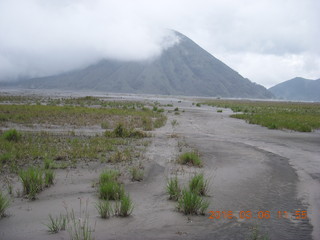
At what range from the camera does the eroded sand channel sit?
19.4 feet

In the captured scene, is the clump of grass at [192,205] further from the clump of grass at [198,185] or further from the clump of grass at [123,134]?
the clump of grass at [123,134]

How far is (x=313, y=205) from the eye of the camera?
302 inches

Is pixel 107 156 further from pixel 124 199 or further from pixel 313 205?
pixel 313 205

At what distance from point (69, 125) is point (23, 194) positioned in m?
15.5

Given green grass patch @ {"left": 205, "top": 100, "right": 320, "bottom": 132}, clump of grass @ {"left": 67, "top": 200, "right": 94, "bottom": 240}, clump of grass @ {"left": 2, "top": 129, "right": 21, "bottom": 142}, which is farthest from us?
green grass patch @ {"left": 205, "top": 100, "right": 320, "bottom": 132}

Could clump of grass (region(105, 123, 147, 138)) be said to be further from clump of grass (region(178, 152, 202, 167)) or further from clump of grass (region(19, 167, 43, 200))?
clump of grass (region(19, 167, 43, 200))

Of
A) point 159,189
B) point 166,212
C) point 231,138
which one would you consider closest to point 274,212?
point 166,212

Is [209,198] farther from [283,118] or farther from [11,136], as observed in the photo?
[283,118]
